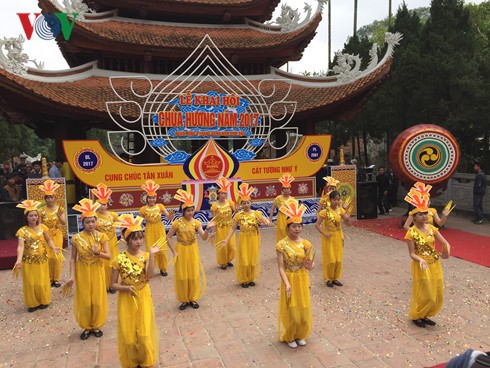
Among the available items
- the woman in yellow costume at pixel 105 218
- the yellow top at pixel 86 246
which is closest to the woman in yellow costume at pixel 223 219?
the woman in yellow costume at pixel 105 218

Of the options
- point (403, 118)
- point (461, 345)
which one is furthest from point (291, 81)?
point (461, 345)

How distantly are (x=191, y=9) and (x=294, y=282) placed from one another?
13.8 m

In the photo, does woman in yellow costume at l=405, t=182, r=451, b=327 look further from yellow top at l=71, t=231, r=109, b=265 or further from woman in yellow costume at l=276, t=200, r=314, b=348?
yellow top at l=71, t=231, r=109, b=265

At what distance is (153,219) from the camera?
299 inches

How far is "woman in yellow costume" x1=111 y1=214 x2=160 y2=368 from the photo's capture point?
12.8 ft

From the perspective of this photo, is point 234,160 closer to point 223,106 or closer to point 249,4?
point 223,106

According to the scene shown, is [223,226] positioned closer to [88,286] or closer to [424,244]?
[88,286]

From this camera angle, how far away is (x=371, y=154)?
29.6 meters

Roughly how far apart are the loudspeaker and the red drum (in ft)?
7.67

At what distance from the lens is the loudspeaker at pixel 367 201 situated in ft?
42.6

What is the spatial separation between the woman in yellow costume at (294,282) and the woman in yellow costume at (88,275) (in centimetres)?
232

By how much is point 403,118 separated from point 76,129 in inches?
501

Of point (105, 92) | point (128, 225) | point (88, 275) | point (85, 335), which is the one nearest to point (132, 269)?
point (128, 225)

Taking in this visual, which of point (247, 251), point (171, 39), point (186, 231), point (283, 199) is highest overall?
point (171, 39)
